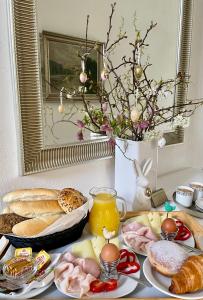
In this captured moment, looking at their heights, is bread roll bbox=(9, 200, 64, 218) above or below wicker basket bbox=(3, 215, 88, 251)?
above

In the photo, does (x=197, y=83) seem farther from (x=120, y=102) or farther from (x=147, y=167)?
(x=147, y=167)

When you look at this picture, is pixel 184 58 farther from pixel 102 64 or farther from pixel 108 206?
pixel 108 206

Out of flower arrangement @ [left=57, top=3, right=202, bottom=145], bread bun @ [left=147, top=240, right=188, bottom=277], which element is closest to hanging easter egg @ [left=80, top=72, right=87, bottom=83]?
flower arrangement @ [left=57, top=3, right=202, bottom=145]

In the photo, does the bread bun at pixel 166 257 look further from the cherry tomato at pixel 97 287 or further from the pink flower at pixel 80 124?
the pink flower at pixel 80 124

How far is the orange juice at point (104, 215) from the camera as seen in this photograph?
659 mm

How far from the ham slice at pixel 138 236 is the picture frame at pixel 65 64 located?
19.7 inches

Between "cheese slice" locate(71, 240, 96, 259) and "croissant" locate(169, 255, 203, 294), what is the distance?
197mm

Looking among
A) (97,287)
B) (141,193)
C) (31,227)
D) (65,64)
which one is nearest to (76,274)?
(97,287)

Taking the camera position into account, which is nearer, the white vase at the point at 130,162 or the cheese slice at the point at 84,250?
the cheese slice at the point at 84,250

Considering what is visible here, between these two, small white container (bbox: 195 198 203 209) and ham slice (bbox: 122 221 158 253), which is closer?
ham slice (bbox: 122 221 158 253)

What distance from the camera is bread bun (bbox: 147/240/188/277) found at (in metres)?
0.49

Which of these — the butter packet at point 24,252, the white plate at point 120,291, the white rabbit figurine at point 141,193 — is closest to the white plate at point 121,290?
the white plate at point 120,291

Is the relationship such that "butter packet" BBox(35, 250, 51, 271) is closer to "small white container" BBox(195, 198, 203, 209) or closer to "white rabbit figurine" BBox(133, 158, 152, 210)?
"white rabbit figurine" BBox(133, 158, 152, 210)

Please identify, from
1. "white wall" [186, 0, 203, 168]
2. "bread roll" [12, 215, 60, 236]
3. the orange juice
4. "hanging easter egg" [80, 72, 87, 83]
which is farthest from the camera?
"white wall" [186, 0, 203, 168]
